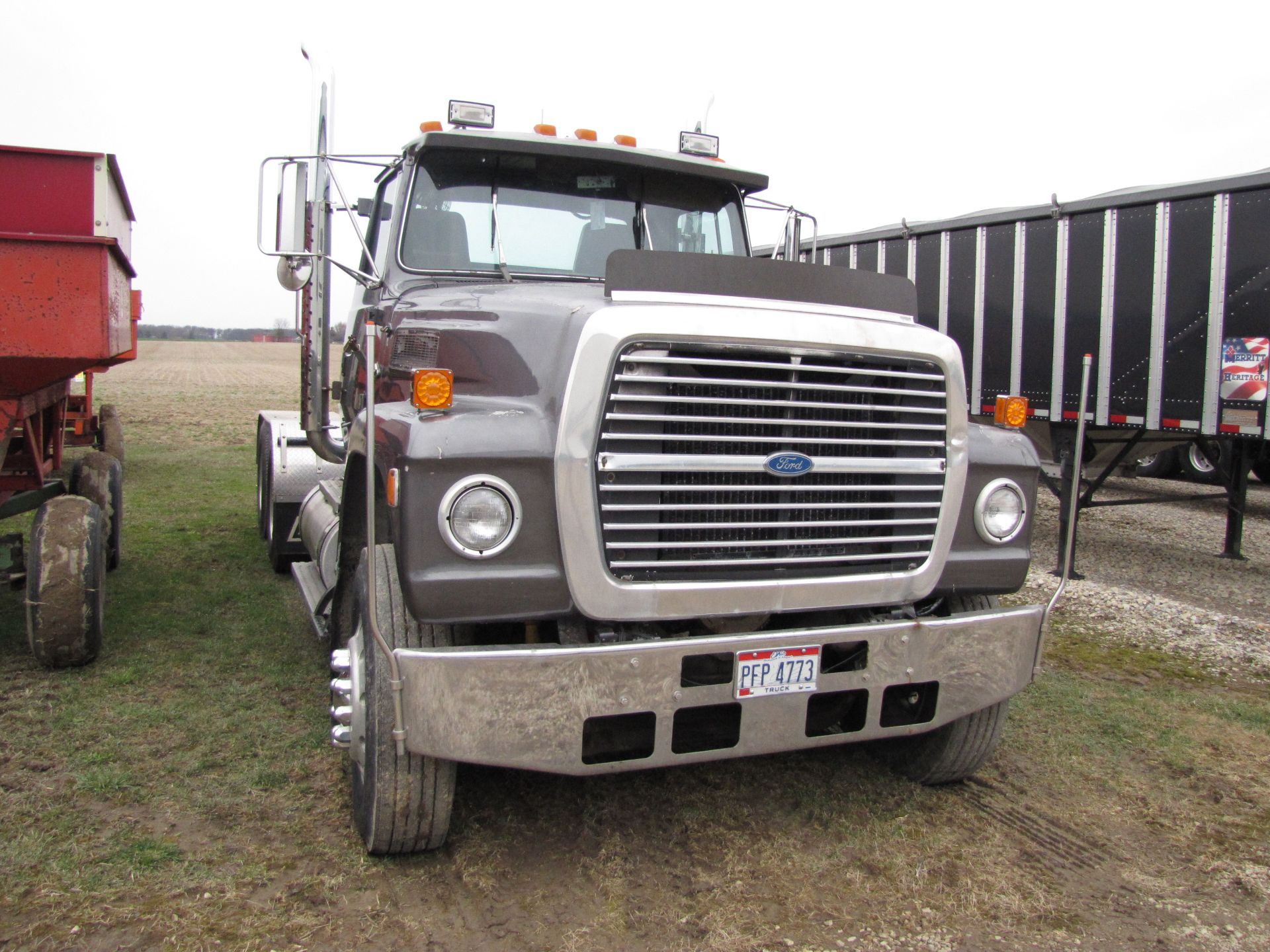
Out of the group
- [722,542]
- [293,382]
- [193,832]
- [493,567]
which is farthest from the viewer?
[293,382]

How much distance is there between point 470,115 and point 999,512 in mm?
2759

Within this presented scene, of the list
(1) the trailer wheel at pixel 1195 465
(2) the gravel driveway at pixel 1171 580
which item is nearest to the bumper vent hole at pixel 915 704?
(2) the gravel driveway at pixel 1171 580

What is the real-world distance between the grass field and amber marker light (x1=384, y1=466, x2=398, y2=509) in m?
1.25

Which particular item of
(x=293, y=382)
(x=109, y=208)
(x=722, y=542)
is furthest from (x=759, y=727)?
(x=293, y=382)

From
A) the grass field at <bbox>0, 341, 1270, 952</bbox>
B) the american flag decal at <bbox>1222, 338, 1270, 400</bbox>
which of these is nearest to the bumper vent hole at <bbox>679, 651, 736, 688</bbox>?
the grass field at <bbox>0, 341, 1270, 952</bbox>

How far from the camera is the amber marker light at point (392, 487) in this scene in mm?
2783

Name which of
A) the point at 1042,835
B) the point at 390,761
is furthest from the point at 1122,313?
the point at 390,761

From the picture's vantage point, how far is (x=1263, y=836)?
11.9 ft

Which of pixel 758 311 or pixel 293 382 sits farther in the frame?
pixel 293 382

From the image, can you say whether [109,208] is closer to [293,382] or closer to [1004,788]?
[1004,788]

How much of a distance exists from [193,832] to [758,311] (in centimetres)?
258

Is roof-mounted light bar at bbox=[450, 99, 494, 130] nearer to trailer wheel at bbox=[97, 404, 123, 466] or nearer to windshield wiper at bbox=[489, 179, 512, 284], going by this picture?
windshield wiper at bbox=[489, 179, 512, 284]

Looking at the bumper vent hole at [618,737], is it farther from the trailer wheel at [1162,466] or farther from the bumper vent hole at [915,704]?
the trailer wheel at [1162,466]

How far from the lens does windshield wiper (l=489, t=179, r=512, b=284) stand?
4.11m
